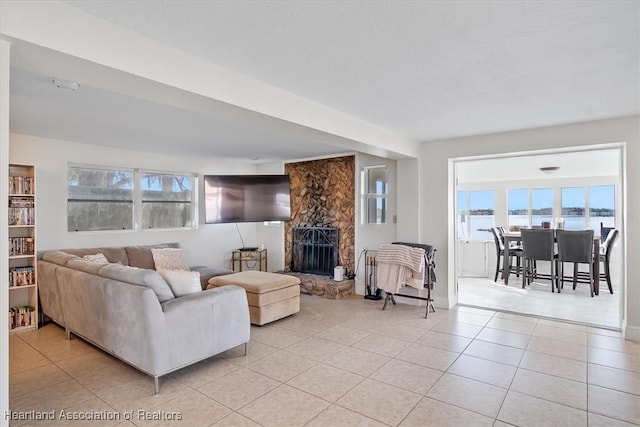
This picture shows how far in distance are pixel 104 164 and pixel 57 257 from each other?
5.39 feet

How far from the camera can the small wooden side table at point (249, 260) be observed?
6637 millimetres

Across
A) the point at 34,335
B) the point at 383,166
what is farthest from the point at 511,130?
the point at 34,335

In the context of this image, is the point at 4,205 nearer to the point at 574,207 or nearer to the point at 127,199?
the point at 127,199

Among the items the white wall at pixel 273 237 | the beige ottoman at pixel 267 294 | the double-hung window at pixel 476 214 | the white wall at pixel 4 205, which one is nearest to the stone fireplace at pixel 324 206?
the white wall at pixel 273 237

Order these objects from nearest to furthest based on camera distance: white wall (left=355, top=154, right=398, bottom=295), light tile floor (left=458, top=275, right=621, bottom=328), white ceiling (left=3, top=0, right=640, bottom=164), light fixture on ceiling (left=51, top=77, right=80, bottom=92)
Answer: white ceiling (left=3, top=0, right=640, bottom=164)
light fixture on ceiling (left=51, top=77, right=80, bottom=92)
light tile floor (left=458, top=275, right=621, bottom=328)
white wall (left=355, top=154, right=398, bottom=295)

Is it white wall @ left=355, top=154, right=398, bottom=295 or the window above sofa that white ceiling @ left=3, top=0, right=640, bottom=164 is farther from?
white wall @ left=355, top=154, right=398, bottom=295

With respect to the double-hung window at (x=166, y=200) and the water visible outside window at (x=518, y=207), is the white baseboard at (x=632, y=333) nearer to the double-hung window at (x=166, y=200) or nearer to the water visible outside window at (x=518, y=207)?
the water visible outside window at (x=518, y=207)

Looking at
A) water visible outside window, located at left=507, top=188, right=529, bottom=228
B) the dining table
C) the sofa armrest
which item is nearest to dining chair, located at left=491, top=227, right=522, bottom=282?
the dining table

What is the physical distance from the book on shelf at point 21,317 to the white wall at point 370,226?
4.18 metres

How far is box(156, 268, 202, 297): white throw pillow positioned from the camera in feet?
9.96

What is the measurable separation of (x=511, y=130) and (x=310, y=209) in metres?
3.32

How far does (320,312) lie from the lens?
4742mm

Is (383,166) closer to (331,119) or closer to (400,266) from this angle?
(400,266)

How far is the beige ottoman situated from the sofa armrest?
2.59 feet
